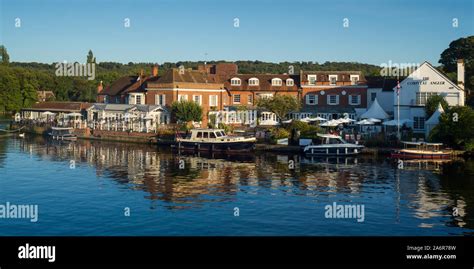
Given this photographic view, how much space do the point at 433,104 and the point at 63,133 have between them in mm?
40801

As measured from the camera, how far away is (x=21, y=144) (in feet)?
198

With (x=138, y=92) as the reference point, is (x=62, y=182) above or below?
→ below

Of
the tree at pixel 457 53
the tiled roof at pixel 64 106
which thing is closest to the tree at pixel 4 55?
the tiled roof at pixel 64 106

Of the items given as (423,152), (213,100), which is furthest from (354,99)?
(423,152)

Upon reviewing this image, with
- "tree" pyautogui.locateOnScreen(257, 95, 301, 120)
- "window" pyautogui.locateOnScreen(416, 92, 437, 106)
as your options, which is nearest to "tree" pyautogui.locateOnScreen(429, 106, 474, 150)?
"window" pyautogui.locateOnScreen(416, 92, 437, 106)

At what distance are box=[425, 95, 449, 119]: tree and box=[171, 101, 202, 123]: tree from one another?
23.7m

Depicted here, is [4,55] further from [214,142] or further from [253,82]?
[214,142]

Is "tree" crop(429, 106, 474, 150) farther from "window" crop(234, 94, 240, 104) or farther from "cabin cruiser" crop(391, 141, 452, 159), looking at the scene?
"window" crop(234, 94, 240, 104)

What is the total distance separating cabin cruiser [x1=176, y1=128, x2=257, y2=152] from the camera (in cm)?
5259

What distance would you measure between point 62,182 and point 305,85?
37824 millimetres

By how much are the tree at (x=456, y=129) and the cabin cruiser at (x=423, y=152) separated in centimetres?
161

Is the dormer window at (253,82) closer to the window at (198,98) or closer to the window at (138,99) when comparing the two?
the window at (198,98)
